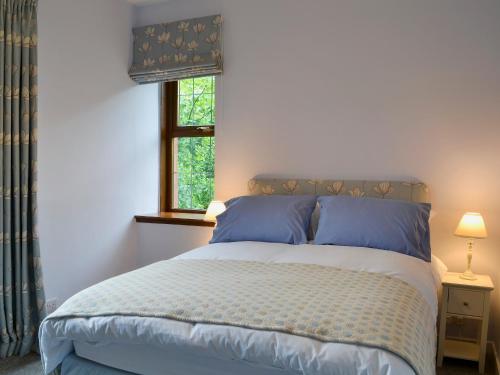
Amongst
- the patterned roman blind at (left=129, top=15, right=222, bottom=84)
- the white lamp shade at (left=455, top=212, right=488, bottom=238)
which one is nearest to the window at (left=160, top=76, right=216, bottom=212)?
the patterned roman blind at (left=129, top=15, right=222, bottom=84)

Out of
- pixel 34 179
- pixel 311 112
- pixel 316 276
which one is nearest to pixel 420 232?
pixel 316 276

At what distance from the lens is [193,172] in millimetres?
3629

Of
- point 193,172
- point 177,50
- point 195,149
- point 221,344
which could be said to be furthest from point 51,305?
point 177,50

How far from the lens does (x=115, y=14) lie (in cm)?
326

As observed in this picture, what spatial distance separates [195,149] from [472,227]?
2.26 metres

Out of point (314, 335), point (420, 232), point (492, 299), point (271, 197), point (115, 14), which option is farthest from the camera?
point (115, 14)

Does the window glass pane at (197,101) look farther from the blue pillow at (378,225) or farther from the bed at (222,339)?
the bed at (222,339)

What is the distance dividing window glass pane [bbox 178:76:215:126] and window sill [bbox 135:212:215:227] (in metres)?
0.82

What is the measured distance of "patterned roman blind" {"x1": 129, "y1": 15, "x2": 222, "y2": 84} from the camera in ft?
10.4

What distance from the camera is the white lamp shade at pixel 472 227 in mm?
2309

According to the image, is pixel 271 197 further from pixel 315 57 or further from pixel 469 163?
pixel 469 163

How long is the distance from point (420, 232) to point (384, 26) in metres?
1.42

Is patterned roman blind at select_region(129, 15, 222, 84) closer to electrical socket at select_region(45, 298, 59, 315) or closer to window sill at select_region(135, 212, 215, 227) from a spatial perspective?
window sill at select_region(135, 212, 215, 227)

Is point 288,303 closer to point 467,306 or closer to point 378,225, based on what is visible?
point 378,225
